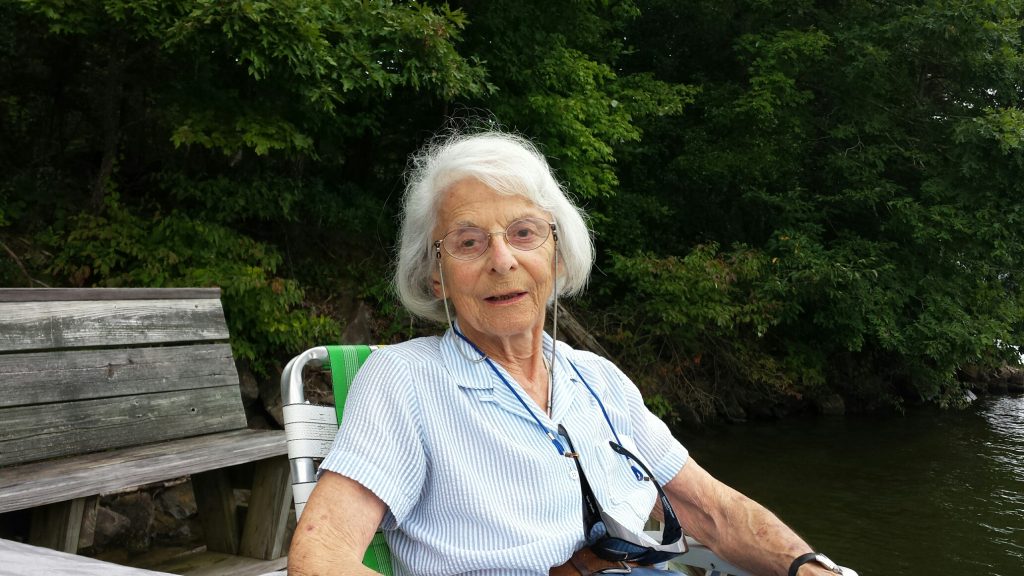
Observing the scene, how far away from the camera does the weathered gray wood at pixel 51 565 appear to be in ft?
2.81

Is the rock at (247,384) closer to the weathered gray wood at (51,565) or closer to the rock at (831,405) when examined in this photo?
the weathered gray wood at (51,565)

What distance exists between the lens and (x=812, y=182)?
10.8 metres

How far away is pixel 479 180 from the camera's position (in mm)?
1669

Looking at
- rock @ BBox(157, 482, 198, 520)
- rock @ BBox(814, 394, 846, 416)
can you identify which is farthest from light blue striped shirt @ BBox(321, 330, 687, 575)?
rock @ BBox(814, 394, 846, 416)

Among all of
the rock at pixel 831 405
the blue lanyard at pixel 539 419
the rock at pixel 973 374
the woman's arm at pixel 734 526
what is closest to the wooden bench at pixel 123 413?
the blue lanyard at pixel 539 419

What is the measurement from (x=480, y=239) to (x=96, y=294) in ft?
4.59

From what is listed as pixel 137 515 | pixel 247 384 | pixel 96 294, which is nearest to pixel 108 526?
pixel 137 515

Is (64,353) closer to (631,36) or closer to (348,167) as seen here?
(348,167)

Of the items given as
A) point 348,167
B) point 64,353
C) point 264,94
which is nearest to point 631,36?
point 348,167

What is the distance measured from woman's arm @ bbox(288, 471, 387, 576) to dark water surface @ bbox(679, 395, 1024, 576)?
16.1 ft

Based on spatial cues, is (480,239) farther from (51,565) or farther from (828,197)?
(828,197)

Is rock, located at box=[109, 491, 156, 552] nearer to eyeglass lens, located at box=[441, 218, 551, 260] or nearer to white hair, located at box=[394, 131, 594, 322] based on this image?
→ white hair, located at box=[394, 131, 594, 322]

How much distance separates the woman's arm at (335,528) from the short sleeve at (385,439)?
0.02 m

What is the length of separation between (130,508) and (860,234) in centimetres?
859
